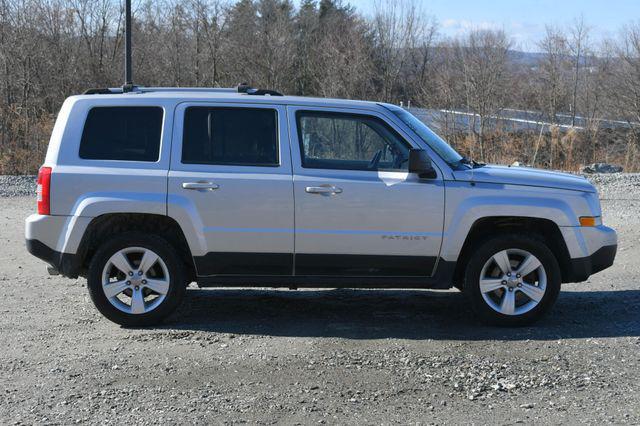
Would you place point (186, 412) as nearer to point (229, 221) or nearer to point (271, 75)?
point (229, 221)

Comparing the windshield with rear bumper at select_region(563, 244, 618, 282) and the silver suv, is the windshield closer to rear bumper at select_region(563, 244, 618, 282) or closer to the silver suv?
the silver suv

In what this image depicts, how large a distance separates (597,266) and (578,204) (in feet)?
1.99

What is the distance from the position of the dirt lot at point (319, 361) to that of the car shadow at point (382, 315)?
0.8 inches

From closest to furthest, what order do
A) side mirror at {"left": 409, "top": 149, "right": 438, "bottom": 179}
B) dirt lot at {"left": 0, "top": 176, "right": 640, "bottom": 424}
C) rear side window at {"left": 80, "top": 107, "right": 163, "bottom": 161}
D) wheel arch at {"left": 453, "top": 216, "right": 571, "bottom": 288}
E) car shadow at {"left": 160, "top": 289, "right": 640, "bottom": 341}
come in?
dirt lot at {"left": 0, "top": 176, "right": 640, "bottom": 424} < side mirror at {"left": 409, "top": 149, "right": 438, "bottom": 179} < car shadow at {"left": 160, "top": 289, "right": 640, "bottom": 341} < rear side window at {"left": 80, "top": 107, "right": 163, "bottom": 161} < wheel arch at {"left": 453, "top": 216, "right": 571, "bottom": 288}

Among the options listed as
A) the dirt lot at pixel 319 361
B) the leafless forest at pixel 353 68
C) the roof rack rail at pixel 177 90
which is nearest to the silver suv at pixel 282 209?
the roof rack rail at pixel 177 90

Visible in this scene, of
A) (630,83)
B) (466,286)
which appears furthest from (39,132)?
(630,83)

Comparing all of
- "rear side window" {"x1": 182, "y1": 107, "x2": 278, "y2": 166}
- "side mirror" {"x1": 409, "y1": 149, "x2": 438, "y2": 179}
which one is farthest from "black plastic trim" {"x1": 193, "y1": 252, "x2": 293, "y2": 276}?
"side mirror" {"x1": 409, "y1": 149, "x2": 438, "y2": 179}

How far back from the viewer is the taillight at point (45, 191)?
6.80 metres

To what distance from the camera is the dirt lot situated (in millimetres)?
5055

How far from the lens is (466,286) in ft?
22.9

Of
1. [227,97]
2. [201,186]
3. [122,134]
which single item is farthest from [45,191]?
[227,97]

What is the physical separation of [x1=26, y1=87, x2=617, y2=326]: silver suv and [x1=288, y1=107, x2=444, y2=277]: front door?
12mm

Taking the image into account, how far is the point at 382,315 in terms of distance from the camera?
7473mm

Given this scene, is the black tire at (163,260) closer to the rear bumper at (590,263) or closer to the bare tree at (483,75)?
the rear bumper at (590,263)
